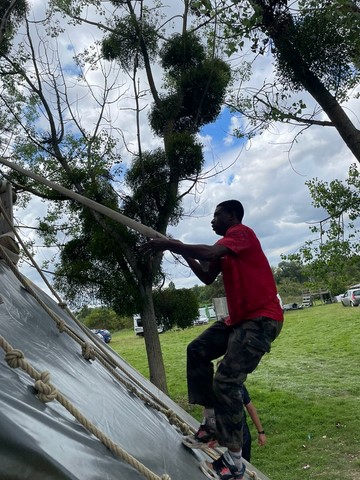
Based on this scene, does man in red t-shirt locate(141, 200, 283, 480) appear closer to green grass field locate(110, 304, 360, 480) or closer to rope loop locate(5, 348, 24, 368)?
rope loop locate(5, 348, 24, 368)

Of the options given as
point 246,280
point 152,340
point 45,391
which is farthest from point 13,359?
point 152,340

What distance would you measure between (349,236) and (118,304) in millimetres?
4253

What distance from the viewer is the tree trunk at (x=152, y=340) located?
10562 millimetres

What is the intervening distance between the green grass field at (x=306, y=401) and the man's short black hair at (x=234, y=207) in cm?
580

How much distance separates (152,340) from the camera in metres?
10.7

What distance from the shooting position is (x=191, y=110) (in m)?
11.7

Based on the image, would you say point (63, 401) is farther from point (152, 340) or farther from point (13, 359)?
point (152, 340)

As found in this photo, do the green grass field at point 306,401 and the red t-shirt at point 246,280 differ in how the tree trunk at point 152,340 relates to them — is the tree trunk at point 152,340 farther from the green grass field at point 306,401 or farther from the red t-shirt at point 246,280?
the red t-shirt at point 246,280

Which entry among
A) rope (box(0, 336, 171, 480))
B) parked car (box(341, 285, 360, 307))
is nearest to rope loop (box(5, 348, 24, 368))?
rope (box(0, 336, 171, 480))

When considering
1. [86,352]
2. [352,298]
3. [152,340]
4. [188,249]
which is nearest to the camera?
[188,249]

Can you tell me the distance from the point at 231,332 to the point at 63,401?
1186 mm

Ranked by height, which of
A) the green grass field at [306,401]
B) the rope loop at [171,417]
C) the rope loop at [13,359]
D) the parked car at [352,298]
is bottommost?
the green grass field at [306,401]

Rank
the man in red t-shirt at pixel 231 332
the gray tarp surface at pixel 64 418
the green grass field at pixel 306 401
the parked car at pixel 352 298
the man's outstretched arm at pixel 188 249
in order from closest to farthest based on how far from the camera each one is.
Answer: the gray tarp surface at pixel 64 418 < the man's outstretched arm at pixel 188 249 < the man in red t-shirt at pixel 231 332 < the green grass field at pixel 306 401 < the parked car at pixel 352 298

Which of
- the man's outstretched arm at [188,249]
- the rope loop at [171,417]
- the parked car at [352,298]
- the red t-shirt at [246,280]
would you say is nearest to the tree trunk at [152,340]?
Result: the rope loop at [171,417]
